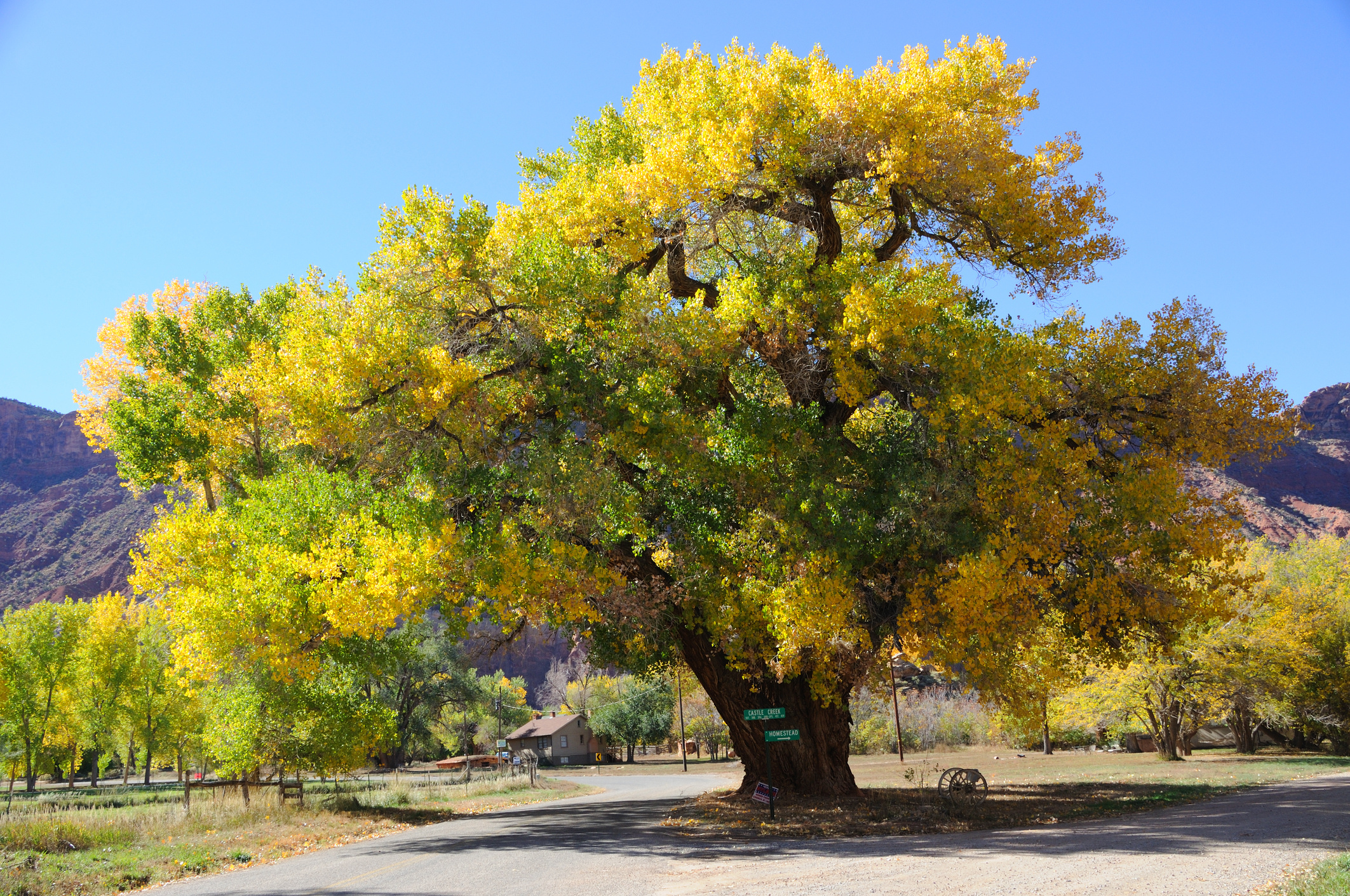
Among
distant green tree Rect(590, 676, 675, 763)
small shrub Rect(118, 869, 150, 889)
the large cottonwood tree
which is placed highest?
the large cottonwood tree

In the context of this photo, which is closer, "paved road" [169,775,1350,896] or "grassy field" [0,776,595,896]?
"paved road" [169,775,1350,896]

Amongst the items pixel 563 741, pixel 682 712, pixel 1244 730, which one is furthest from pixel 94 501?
pixel 1244 730

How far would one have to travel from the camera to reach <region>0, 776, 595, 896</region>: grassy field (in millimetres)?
10867

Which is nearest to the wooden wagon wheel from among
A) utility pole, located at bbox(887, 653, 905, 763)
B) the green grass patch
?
utility pole, located at bbox(887, 653, 905, 763)

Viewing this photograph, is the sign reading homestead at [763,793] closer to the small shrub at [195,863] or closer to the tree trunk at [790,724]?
the tree trunk at [790,724]

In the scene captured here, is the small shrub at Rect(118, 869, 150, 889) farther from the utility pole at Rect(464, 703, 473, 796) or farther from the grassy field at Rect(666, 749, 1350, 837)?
the utility pole at Rect(464, 703, 473, 796)

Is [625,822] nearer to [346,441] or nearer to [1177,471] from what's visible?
[346,441]

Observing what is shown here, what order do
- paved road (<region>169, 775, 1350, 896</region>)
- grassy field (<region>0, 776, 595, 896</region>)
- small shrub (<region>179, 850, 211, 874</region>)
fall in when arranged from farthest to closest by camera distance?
small shrub (<region>179, 850, 211, 874</region>) < grassy field (<region>0, 776, 595, 896</region>) < paved road (<region>169, 775, 1350, 896</region>)

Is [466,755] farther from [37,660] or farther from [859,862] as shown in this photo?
[859,862]

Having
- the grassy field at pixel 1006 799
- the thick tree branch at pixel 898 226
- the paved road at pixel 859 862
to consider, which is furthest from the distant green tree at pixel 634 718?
the thick tree branch at pixel 898 226

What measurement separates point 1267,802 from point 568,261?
16844 millimetres

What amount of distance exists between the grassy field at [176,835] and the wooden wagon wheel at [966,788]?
12101 millimetres

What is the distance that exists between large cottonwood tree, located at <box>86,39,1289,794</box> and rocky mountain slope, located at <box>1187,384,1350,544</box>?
107m

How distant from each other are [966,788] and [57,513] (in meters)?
171
